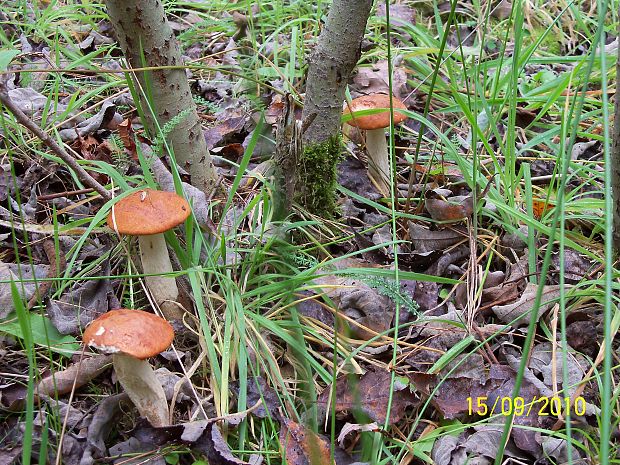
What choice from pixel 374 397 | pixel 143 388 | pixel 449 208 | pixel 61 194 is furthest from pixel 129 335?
pixel 449 208

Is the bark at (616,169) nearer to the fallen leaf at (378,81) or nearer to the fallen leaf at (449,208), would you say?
the fallen leaf at (449,208)

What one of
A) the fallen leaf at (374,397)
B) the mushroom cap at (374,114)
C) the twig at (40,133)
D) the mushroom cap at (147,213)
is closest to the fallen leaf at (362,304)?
the fallen leaf at (374,397)

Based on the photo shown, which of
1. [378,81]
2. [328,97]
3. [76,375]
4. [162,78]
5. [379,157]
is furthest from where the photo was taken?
[378,81]

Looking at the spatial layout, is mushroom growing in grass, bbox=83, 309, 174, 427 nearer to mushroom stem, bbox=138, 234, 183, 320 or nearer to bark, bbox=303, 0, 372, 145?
mushroom stem, bbox=138, 234, 183, 320

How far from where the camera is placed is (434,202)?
2.54 meters

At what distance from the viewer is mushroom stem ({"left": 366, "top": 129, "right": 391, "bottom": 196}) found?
2.85 meters

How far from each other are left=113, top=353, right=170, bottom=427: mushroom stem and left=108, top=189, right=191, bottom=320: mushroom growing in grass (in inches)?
11.5

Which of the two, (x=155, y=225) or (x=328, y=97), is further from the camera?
(x=328, y=97)

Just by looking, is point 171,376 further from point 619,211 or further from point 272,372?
point 619,211

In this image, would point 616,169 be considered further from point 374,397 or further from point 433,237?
point 374,397

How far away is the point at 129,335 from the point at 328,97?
A: 54.3 inches

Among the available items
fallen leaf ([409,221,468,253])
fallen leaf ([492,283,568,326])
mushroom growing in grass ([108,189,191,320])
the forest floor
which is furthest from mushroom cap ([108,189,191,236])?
fallen leaf ([492,283,568,326])

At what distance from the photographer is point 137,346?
5.05ft

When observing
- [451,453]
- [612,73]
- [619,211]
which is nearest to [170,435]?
[451,453]
